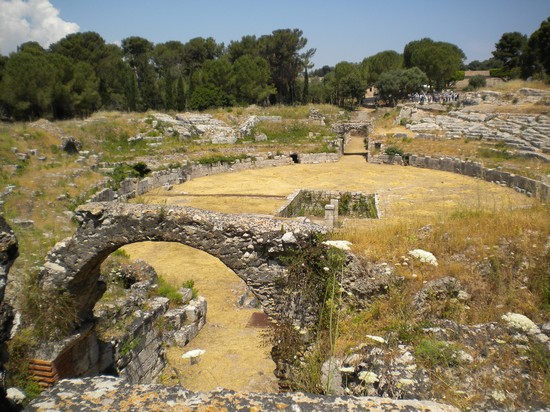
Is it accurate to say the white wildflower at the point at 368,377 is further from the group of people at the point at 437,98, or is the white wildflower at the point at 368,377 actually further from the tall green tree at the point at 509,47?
the tall green tree at the point at 509,47

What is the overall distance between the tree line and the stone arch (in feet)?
100

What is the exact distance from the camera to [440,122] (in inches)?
1510

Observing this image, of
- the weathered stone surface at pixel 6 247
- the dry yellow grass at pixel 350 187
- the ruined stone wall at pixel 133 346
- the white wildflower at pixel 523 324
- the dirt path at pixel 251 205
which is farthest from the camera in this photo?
the dry yellow grass at pixel 350 187

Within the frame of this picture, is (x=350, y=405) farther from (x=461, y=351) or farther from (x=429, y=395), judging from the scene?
(x=461, y=351)

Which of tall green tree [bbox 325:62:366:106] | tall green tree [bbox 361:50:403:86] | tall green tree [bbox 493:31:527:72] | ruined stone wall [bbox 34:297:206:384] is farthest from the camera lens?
tall green tree [bbox 493:31:527:72]

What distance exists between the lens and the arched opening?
7730 millimetres

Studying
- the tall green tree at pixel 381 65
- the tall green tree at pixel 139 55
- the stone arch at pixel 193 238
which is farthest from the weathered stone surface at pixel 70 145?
the tall green tree at pixel 381 65

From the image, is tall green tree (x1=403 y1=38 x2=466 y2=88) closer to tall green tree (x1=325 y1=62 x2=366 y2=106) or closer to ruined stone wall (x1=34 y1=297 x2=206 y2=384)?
tall green tree (x1=325 y1=62 x2=366 y2=106)

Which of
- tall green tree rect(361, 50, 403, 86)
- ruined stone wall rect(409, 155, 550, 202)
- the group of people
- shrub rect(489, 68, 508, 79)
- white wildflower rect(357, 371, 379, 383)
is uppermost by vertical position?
tall green tree rect(361, 50, 403, 86)

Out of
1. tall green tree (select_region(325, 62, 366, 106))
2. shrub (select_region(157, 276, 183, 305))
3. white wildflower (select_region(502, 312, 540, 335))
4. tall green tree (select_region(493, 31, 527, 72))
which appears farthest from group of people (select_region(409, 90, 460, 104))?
white wildflower (select_region(502, 312, 540, 335))

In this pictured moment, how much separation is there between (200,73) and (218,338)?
4138 centimetres

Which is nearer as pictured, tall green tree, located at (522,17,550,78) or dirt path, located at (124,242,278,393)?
dirt path, located at (124,242,278,393)

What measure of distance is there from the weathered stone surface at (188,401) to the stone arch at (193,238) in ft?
10.1

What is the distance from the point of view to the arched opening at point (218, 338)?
25.4 feet
